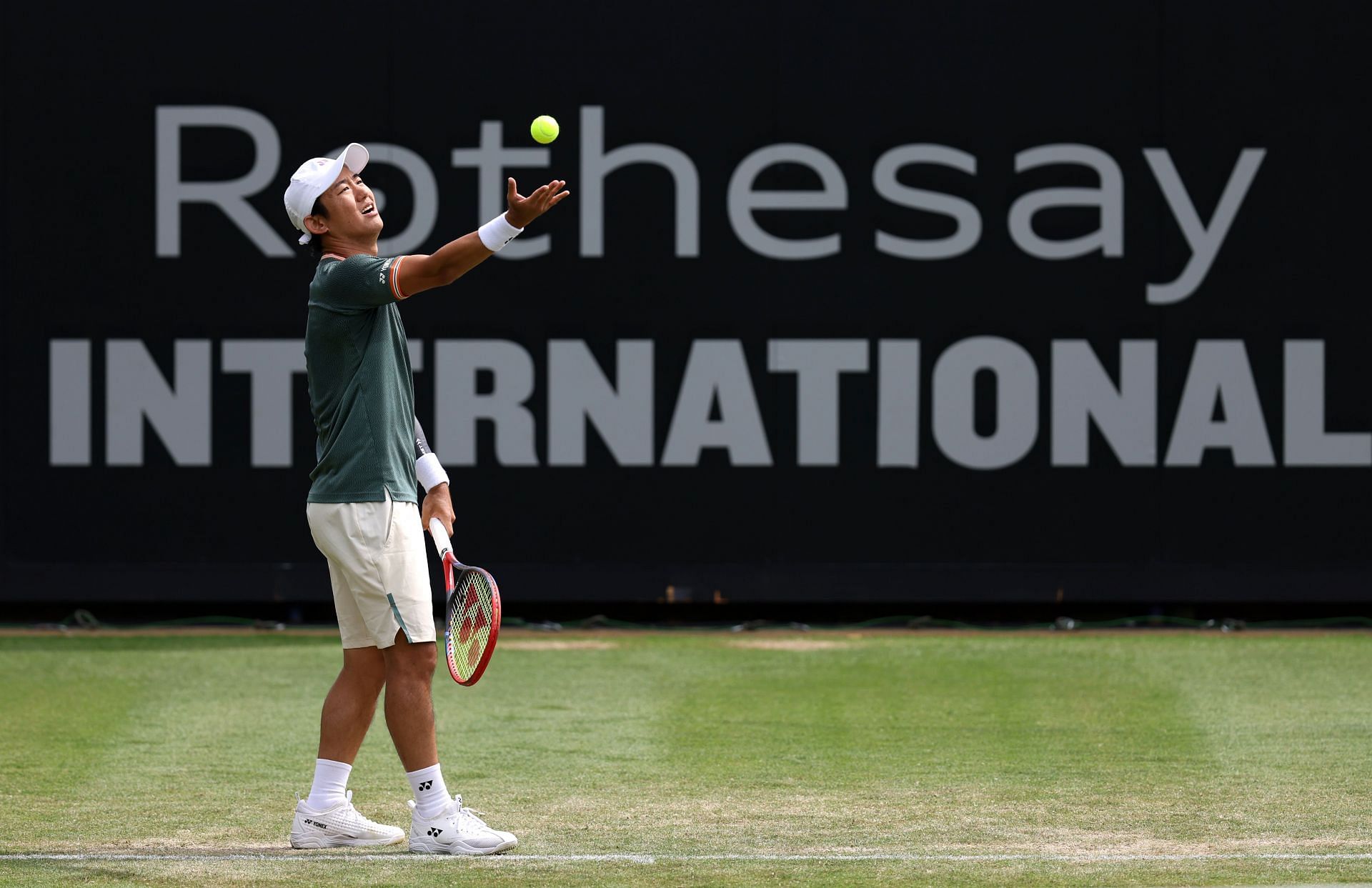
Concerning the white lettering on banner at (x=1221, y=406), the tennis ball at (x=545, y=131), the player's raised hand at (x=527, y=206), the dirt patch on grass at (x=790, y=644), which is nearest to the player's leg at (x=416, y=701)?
the player's raised hand at (x=527, y=206)

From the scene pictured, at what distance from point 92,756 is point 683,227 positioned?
4.81 metres

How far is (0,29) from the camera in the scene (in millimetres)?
9969

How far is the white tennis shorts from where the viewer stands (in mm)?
4723

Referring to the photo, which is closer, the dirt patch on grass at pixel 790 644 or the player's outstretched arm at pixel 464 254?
the player's outstretched arm at pixel 464 254

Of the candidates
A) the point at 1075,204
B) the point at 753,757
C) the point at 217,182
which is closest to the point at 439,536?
the point at 753,757

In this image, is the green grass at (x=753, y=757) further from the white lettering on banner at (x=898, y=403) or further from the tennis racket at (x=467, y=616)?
the white lettering on banner at (x=898, y=403)

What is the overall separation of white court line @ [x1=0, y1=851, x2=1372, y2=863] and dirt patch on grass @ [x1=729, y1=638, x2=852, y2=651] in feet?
15.6

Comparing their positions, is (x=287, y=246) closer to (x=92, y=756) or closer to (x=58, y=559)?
(x=58, y=559)

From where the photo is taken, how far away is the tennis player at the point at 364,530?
4.68m

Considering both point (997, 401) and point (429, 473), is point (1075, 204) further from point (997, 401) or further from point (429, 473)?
point (429, 473)

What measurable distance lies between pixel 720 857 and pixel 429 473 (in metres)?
1.28

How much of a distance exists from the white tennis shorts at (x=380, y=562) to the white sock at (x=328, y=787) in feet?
1.09

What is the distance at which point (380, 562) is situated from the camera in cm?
472

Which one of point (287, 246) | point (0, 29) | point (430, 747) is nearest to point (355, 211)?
point (430, 747)
